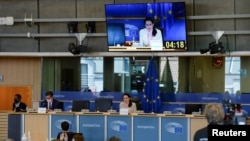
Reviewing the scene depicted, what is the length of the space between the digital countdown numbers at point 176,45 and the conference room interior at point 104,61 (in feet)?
1.14

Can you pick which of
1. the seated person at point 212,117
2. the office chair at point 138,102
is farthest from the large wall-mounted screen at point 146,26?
the seated person at point 212,117

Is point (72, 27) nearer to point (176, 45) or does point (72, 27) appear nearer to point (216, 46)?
point (176, 45)

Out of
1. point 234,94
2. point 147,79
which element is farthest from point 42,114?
point 234,94

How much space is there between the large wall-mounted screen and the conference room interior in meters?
0.39

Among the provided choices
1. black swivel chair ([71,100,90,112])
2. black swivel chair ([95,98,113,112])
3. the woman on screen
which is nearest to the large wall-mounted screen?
the woman on screen

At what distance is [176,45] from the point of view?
10.7m

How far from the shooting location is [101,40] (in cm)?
1162

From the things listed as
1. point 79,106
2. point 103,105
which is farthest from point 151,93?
point 79,106

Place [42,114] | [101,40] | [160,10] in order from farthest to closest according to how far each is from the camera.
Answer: [101,40]
[160,10]
[42,114]

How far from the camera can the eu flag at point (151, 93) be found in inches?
432

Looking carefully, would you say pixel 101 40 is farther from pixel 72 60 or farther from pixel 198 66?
pixel 198 66

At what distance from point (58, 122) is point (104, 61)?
3290 millimetres

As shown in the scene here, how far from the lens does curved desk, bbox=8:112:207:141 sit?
334 inches

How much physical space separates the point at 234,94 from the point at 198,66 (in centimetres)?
110
